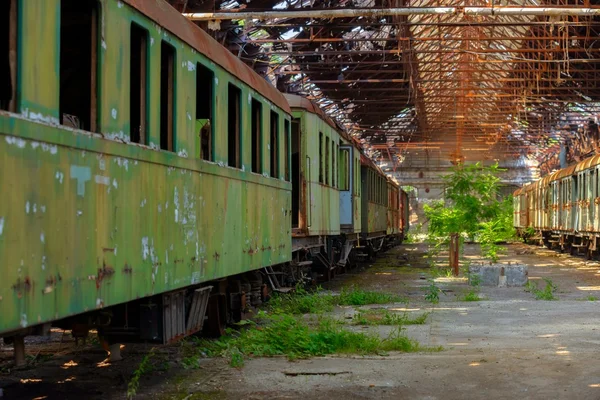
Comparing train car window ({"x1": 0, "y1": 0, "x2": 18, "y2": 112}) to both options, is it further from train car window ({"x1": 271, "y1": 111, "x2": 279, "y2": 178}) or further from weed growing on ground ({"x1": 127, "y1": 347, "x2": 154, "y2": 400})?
train car window ({"x1": 271, "y1": 111, "x2": 279, "y2": 178})

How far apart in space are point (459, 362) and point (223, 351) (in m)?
2.44

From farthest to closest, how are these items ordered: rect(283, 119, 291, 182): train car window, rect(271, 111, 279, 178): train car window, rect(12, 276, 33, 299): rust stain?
rect(283, 119, 291, 182): train car window
rect(271, 111, 279, 178): train car window
rect(12, 276, 33, 299): rust stain

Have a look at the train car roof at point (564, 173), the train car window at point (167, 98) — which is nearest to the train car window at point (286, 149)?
the train car window at point (167, 98)

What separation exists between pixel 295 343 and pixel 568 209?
2536 cm

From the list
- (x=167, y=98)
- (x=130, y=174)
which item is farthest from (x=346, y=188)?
(x=130, y=174)

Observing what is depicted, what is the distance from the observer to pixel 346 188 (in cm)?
1912

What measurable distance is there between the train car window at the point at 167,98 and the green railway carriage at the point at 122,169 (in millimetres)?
11

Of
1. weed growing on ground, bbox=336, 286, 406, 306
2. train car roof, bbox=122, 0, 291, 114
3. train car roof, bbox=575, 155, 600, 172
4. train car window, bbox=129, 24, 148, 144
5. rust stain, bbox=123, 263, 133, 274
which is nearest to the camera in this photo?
rust stain, bbox=123, 263, 133, 274

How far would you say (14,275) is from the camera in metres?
4.36

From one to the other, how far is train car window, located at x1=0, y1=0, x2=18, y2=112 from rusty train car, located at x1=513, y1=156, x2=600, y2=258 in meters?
23.4

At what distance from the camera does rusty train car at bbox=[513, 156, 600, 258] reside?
27.2 metres

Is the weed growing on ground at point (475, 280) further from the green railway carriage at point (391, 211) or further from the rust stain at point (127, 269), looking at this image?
the green railway carriage at point (391, 211)

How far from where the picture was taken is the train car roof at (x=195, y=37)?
660 cm

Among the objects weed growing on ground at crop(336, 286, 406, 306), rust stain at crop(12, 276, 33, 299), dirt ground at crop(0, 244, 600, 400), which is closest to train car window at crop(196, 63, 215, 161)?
dirt ground at crop(0, 244, 600, 400)
